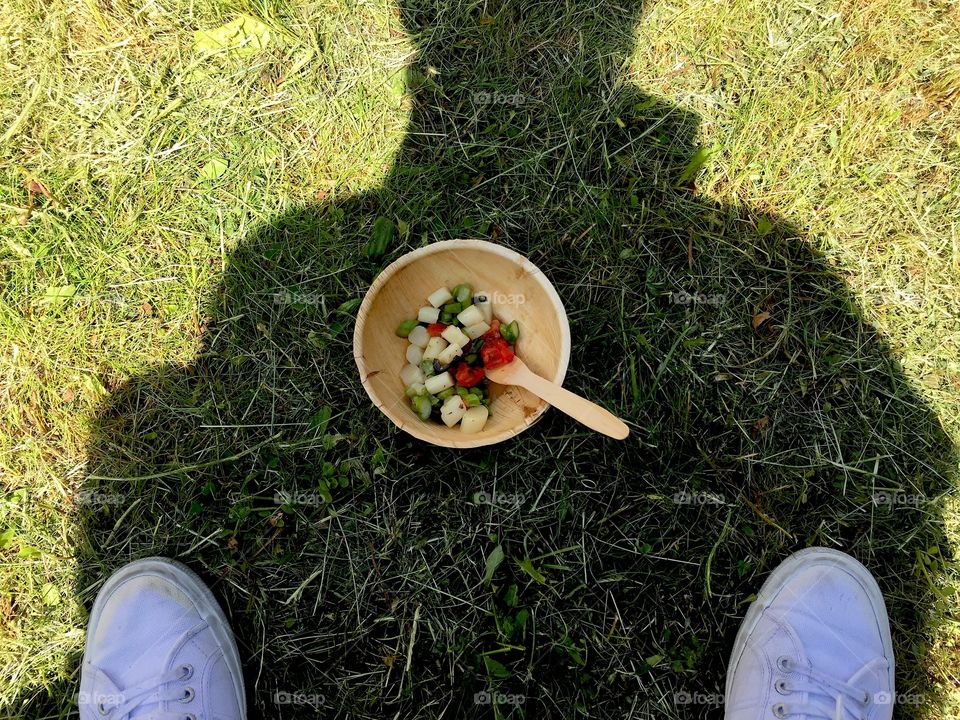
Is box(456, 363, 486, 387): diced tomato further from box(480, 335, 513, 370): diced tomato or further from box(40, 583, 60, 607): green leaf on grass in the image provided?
box(40, 583, 60, 607): green leaf on grass

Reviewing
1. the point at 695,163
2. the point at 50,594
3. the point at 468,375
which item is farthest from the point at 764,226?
the point at 50,594

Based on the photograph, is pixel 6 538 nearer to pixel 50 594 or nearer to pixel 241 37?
pixel 50 594

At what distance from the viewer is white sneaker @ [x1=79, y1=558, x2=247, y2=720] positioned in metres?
2.88

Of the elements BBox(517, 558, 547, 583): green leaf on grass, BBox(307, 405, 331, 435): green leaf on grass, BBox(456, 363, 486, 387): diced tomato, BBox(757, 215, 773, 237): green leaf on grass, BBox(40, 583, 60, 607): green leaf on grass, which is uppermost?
BBox(757, 215, 773, 237): green leaf on grass

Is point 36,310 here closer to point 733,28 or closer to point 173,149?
point 173,149

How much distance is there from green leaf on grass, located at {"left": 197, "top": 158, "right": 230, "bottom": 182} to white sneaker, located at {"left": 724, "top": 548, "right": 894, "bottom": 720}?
3.84m

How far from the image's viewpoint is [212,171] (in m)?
3.37

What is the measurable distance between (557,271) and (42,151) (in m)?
3.19

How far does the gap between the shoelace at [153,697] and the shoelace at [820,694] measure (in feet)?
9.93

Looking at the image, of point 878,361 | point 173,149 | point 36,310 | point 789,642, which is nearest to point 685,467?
point 789,642

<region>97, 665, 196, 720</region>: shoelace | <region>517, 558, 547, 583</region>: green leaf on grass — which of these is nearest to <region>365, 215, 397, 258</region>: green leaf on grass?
<region>517, 558, 547, 583</region>: green leaf on grass

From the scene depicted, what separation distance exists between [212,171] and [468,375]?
204 centimetres

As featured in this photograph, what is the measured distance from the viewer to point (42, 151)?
3.42 m

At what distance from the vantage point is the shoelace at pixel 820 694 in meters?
2.88
